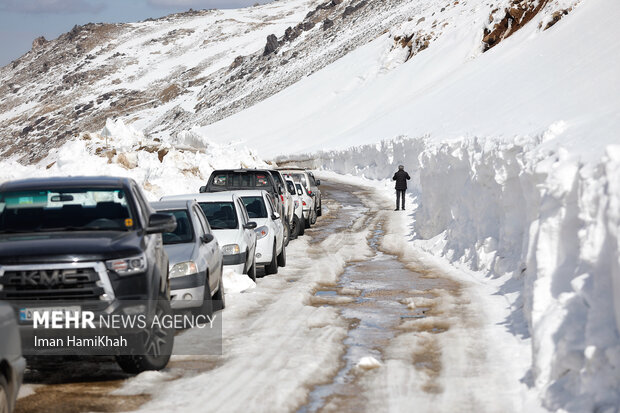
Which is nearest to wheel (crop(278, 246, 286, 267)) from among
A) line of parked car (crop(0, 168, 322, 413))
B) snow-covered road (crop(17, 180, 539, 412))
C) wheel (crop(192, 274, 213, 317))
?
snow-covered road (crop(17, 180, 539, 412))

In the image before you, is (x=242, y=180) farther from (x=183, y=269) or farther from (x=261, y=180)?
(x=183, y=269)

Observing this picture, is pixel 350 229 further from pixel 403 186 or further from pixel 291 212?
pixel 403 186

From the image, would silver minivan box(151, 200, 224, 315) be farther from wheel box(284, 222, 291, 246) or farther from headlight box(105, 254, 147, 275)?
wheel box(284, 222, 291, 246)

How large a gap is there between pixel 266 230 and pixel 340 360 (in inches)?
293

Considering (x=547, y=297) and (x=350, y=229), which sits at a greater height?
(x=547, y=297)

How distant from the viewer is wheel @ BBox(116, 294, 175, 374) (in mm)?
7570

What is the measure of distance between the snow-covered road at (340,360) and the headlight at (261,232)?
0.84 metres

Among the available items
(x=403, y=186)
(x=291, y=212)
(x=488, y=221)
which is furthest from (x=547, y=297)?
(x=403, y=186)

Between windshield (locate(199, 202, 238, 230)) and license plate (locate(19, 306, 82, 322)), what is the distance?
7.08 m

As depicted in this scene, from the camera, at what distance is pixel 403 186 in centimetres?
3094

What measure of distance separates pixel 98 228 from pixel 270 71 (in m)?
119

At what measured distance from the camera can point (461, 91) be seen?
58.0 metres

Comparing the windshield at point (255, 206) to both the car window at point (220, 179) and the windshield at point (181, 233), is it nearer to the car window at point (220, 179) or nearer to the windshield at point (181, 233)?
the car window at point (220, 179)

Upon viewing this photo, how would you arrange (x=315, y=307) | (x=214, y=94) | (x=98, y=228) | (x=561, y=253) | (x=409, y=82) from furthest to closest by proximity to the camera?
1. (x=214, y=94)
2. (x=409, y=82)
3. (x=315, y=307)
4. (x=561, y=253)
5. (x=98, y=228)
